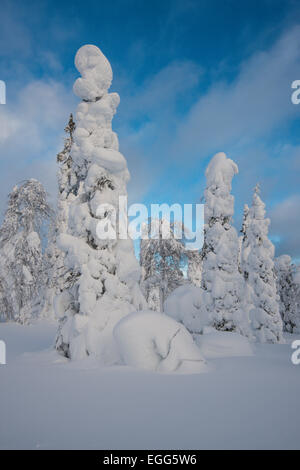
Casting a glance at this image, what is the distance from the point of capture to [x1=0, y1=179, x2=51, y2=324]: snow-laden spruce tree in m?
19.5

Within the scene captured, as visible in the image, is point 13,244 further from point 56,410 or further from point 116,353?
point 56,410

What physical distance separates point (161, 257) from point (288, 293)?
14.1 meters

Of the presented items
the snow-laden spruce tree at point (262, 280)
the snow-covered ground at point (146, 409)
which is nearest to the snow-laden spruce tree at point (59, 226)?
the snow-laden spruce tree at point (262, 280)

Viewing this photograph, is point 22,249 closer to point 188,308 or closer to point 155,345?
point 188,308

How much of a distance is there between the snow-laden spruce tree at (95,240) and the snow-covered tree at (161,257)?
17677mm

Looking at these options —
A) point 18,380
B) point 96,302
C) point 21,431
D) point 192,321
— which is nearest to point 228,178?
point 192,321

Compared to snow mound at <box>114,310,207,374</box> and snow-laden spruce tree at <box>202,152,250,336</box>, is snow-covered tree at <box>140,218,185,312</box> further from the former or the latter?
snow mound at <box>114,310,207,374</box>

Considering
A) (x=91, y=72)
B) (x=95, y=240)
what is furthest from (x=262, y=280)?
(x=91, y=72)

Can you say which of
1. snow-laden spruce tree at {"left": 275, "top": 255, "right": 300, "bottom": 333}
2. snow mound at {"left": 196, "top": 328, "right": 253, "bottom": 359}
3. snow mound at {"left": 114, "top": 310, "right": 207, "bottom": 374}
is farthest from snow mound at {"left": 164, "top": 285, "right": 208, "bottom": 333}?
snow-laden spruce tree at {"left": 275, "top": 255, "right": 300, "bottom": 333}

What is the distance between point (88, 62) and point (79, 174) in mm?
4085

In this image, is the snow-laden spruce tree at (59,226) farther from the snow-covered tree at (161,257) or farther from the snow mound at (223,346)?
the snow mound at (223,346)

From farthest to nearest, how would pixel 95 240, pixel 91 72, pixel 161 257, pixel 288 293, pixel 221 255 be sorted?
pixel 288 293, pixel 161 257, pixel 221 255, pixel 91 72, pixel 95 240

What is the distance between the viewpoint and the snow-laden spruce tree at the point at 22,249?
19.5 metres

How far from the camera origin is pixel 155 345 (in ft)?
23.5
